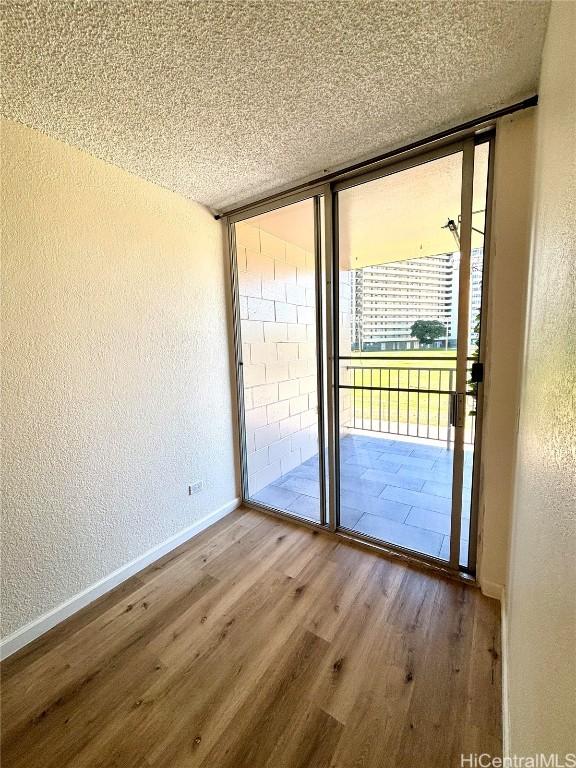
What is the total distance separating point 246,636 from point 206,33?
2.42 m

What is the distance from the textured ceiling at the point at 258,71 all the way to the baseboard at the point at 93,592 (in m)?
2.34

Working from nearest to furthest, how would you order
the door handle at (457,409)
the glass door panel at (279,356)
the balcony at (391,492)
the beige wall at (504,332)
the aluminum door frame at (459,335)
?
the beige wall at (504,332) < the aluminum door frame at (459,335) < the door handle at (457,409) < the balcony at (391,492) < the glass door panel at (279,356)

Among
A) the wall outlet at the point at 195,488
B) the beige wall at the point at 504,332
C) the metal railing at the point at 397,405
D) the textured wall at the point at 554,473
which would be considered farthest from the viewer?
the metal railing at the point at 397,405

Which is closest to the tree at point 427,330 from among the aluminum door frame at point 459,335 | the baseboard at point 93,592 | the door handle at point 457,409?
the aluminum door frame at point 459,335

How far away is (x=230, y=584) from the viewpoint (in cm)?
177

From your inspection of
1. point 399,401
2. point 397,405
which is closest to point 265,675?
point 399,401

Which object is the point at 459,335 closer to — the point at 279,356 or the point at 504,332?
the point at 504,332

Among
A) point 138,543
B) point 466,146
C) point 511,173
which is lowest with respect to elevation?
point 138,543

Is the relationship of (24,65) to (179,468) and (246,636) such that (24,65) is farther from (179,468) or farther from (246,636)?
(246,636)

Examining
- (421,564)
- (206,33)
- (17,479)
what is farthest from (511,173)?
(17,479)

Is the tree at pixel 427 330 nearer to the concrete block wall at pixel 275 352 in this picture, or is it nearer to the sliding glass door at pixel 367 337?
the sliding glass door at pixel 367 337

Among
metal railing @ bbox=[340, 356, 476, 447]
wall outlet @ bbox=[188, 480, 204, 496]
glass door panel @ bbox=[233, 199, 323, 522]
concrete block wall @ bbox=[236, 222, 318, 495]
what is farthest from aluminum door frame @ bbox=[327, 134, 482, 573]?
wall outlet @ bbox=[188, 480, 204, 496]

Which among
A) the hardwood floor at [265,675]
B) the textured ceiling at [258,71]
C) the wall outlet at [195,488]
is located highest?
the textured ceiling at [258,71]

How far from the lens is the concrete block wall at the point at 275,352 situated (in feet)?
8.55
